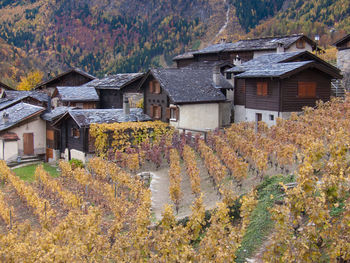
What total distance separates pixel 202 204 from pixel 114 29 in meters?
132

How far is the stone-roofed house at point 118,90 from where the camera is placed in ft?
134

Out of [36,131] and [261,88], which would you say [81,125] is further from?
[261,88]

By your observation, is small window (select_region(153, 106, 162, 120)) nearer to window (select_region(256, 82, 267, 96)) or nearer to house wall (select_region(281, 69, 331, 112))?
window (select_region(256, 82, 267, 96))

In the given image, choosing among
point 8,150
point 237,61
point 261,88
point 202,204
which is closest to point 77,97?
point 8,150

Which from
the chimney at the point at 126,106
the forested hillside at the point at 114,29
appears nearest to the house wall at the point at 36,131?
the chimney at the point at 126,106

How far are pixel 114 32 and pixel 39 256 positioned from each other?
13426 cm

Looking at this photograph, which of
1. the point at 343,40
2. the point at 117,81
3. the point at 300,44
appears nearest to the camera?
the point at 343,40

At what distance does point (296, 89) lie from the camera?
2748 centimetres

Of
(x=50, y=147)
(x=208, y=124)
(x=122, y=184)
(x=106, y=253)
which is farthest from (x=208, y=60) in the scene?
(x=106, y=253)

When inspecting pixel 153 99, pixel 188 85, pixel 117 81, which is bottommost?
pixel 153 99

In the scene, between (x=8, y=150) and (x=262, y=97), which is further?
(x=8, y=150)

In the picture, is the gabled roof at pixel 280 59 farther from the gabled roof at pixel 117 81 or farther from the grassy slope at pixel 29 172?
the grassy slope at pixel 29 172

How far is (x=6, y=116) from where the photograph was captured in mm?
32344

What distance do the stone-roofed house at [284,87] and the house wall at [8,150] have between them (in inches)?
710
